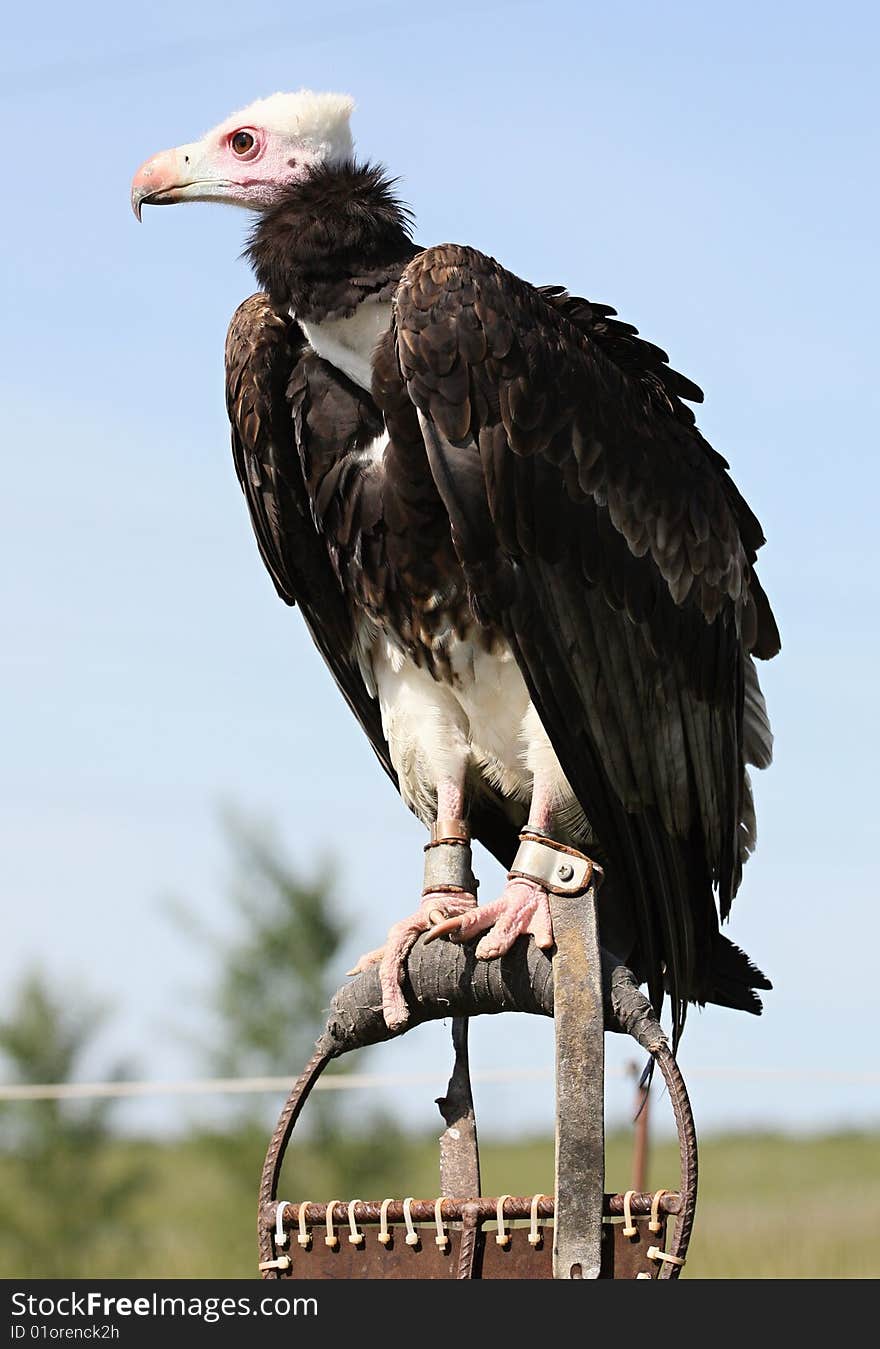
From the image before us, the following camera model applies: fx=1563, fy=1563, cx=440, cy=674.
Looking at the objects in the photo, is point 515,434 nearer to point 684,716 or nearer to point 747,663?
point 684,716

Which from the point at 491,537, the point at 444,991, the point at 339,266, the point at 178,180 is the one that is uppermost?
the point at 178,180

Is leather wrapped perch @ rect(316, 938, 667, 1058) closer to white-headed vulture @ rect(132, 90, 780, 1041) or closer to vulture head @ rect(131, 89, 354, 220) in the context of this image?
white-headed vulture @ rect(132, 90, 780, 1041)

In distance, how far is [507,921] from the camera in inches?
138

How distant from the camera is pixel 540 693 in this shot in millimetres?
3932

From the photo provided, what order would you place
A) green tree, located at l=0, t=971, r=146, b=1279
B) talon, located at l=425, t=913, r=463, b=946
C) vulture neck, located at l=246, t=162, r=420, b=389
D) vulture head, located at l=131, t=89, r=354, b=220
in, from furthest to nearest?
green tree, located at l=0, t=971, r=146, b=1279
vulture head, located at l=131, t=89, r=354, b=220
vulture neck, located at l=246, t=162, r=420, b=389
talon, located at l=425, t=913, r=463, b=946

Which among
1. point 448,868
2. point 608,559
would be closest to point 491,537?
point 608,559

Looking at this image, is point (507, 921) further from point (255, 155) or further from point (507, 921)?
point (255, 155)

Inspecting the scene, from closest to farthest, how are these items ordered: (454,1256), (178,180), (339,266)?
(454,1256)
(339,266)
(178,180)

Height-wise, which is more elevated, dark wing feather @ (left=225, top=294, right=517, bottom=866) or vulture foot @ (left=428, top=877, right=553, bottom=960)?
dark wing feather @ (left=225, top=294, right=517, bottom=866)

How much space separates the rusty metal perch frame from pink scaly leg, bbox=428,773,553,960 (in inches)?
1.2

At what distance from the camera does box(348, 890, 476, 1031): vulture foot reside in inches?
138

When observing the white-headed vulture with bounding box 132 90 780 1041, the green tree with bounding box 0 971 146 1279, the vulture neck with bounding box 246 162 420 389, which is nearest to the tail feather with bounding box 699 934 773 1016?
the white-headed vulture with bounding box 132 90 780 1041

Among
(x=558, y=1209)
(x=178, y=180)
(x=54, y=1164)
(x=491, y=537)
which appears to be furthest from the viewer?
(x=54, y=1164)
